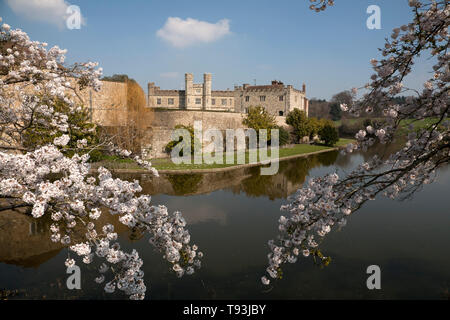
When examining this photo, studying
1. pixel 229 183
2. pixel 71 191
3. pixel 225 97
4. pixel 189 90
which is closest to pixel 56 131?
pixel 71 191

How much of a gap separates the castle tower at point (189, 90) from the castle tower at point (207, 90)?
6.04ft

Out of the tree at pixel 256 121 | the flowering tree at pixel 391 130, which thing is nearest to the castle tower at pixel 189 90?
the tree at pixel 256 121

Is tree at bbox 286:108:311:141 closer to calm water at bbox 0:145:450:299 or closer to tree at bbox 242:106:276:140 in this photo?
tree at bbox 242:106:276:140

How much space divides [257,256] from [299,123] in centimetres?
3698

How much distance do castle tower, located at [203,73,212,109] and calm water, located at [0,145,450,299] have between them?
115 ft

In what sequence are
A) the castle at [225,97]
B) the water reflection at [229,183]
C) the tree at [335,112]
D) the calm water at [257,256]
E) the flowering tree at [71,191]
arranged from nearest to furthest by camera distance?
the flowering tree at [71,191] < the calm water at [257,256] < the water reflection at [229,183] < the castle at [225,97] < the tree at [335,112]

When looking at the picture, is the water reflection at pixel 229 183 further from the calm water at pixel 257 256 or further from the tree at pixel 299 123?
the tree at pixel 299 123

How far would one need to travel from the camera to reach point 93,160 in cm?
2142

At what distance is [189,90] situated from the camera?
4731 centimetres

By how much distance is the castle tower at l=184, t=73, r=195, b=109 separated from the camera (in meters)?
46.8

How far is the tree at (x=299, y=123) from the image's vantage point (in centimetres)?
4331

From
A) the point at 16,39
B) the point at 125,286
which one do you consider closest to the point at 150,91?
the point at 16,39

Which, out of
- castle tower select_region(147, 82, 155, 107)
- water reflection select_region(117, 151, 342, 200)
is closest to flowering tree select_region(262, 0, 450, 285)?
water reflection select_region(117, 151, 342, 200)

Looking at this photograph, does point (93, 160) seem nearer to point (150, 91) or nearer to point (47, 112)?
point (47, 112)
